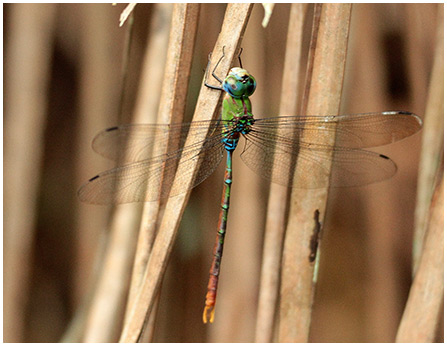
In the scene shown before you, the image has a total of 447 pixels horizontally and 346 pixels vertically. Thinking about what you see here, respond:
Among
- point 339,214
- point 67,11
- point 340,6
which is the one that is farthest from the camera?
point 339,214

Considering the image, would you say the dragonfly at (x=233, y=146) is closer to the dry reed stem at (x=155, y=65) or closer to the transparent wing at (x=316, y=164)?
the transparent wing at (x=316, y=164)

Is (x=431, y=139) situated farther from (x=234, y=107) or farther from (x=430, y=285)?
(x=234, y=107)

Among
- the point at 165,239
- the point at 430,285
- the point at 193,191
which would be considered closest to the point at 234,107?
the point at 165,239

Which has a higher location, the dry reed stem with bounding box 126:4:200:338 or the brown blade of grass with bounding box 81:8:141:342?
the dry reed stem with bounding box 126:4:200:338

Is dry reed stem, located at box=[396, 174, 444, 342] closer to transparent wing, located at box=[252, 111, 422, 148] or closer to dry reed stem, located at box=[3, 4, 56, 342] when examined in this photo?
transparent wing, located at box=[252, 111, 422, 148]

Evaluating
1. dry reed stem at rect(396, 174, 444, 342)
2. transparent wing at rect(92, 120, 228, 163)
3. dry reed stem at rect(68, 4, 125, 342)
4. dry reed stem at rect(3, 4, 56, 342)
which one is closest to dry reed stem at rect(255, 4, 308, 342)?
transparent wing at rect(92, 120, 228, 163)

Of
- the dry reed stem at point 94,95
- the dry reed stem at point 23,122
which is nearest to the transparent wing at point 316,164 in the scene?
the dry reed stem at point 94,95

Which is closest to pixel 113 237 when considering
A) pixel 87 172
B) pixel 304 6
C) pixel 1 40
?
pixel 87 172

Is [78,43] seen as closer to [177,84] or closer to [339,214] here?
[177,84]
